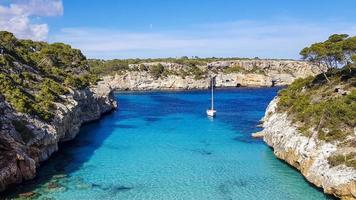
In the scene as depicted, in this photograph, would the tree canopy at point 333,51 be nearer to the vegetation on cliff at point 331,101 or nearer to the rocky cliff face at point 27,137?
the vegetation on cliff at point 331,101

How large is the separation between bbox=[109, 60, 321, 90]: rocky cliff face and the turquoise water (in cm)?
7154

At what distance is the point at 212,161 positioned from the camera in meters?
32.9

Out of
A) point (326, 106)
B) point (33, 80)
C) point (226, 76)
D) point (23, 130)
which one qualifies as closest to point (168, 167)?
point (23, 130)

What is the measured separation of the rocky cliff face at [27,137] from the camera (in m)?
25.2

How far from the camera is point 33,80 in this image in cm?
4319

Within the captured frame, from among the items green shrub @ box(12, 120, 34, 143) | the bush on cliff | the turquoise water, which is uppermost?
the bush on cliff

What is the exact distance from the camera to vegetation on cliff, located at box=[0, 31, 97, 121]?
111 ft

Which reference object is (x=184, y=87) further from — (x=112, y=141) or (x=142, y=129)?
(x=112, y=141)

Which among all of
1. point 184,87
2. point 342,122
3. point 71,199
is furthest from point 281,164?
point 184,87

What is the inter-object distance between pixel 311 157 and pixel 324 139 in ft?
5.14

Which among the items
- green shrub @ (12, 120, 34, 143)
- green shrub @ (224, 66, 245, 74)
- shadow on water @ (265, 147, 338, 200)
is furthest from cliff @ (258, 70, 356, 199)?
green shrub @ (224, 66, 245, 74)

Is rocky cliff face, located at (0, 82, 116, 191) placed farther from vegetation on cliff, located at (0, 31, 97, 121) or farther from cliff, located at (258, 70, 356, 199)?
cliff, located at (258, 70, 356, 199)

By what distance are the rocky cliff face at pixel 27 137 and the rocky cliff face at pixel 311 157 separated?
19.5 meters

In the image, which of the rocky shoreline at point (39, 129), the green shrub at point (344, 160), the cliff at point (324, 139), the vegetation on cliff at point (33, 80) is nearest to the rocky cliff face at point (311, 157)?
the cliff at point (324, 139)
